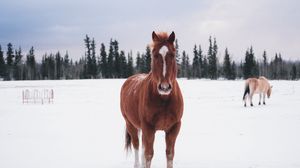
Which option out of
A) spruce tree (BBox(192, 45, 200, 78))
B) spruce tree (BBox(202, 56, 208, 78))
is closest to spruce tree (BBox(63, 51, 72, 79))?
spruce tree (BBox(192, 45, 200, 78))

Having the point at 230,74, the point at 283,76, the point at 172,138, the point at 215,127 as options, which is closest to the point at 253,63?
the point at 230,74

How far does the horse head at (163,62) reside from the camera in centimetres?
401

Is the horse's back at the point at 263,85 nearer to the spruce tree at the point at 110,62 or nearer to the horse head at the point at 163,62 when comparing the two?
the horse head at the point at 163,62

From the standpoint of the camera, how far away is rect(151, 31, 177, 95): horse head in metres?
4.01

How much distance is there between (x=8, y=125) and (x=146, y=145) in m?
9.40

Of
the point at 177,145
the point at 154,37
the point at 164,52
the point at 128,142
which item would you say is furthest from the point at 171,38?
the point at 177,145

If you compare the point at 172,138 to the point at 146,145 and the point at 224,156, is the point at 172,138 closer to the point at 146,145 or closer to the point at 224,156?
the point at 146,145

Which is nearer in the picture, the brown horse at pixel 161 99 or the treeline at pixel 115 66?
the brown horse at pixel 161 99

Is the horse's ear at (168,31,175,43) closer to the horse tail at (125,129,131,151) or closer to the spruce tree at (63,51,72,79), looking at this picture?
the horse tail at (125,129,131,151)

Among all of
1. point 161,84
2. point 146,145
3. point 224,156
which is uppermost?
point 161,84

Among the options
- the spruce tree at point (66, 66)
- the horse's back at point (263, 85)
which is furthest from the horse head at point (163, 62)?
the spruce tree at point (66, 66)

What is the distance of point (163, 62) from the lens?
4195mm

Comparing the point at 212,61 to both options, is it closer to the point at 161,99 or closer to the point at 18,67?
the point at 18,67

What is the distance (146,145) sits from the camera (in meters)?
4.83
